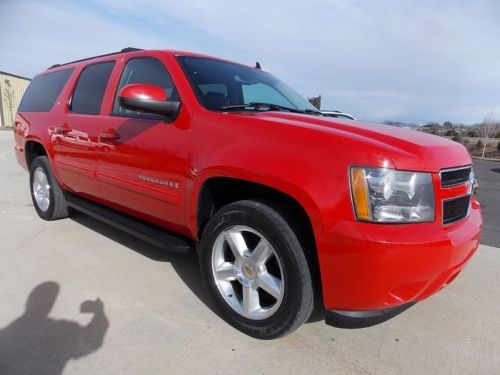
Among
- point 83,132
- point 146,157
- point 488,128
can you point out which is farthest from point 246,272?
point 488,128

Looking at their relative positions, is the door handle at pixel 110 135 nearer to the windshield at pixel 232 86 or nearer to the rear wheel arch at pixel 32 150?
the windshield at pixel 232 86

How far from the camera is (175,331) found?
2295mm

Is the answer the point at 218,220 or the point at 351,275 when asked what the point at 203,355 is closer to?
the point at 218,220

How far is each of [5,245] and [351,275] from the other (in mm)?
3481

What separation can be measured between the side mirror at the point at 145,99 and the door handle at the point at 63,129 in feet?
5.23

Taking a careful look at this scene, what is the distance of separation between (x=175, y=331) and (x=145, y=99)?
150cm

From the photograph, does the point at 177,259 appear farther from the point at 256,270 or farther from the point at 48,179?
the point at 48,179

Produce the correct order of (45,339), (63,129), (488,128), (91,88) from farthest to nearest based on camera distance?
(488,128) → (63,129) → (91,88) → (45,339)

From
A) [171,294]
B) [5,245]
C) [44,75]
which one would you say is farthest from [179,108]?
[44,75]

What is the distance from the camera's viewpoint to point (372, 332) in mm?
2367

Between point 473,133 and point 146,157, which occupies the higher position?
point 146,157

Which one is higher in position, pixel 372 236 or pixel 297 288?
pixel 372 236

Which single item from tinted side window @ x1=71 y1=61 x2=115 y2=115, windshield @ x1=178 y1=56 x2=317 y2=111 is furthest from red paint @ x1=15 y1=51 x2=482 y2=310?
tinted side window @ x1=71 y1=61 x2=115 y2=115

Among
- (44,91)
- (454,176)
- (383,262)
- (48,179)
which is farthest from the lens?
(44,91)
